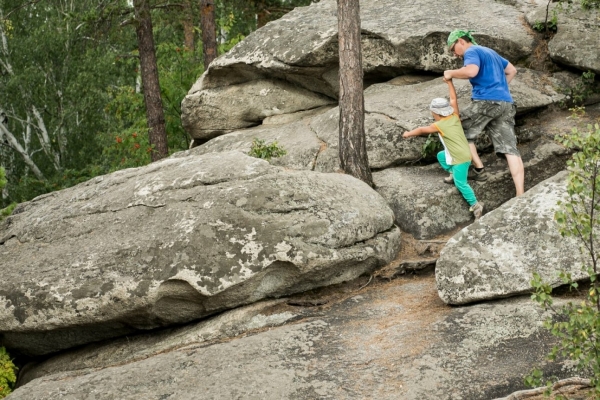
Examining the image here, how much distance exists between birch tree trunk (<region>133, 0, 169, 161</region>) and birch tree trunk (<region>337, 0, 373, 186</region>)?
607 cm

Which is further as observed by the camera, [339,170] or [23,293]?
[339,170]

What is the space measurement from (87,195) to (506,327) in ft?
17.1

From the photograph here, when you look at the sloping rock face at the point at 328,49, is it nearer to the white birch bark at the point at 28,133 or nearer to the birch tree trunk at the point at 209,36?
the birch tree trunk at the point at 209,36

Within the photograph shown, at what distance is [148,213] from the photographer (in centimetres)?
823

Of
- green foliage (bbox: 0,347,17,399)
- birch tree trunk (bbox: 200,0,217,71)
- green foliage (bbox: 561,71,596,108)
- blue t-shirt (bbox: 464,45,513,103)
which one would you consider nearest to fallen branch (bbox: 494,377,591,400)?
blue t-shirt (bbox: 464,45,513,103)

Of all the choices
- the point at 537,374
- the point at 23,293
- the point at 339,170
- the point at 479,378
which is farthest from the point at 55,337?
the point at 537,374

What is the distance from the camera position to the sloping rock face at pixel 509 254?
6895 mm

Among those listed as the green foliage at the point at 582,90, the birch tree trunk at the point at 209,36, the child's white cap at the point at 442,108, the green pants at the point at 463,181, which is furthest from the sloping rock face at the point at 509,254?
the birch tree trunk at the point at 209,36

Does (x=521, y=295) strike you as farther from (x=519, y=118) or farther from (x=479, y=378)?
(x=519, y=118)

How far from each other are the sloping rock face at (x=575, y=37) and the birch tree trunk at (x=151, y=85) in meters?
7.51

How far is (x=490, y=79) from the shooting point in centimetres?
942

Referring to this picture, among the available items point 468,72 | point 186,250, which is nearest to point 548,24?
point 468,72

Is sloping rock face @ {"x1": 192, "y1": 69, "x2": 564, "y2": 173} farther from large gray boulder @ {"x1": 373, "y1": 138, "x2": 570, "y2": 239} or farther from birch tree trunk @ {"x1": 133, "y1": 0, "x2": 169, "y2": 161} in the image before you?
birch tree trunk @ {"x1": 133, "y1": 0, "x2": 169, "y2": 161}

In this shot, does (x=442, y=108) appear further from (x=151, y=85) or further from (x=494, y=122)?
(x=151, y=85)
